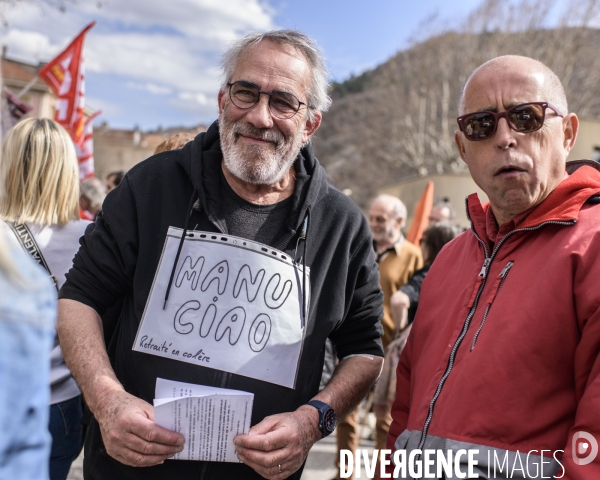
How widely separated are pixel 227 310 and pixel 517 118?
110cm

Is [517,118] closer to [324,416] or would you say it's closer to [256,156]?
[256,156]

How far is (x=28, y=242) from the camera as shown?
2623 millimetres

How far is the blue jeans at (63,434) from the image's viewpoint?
257 cm

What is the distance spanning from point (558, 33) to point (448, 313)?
1150 inches

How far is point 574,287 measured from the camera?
1.54 m

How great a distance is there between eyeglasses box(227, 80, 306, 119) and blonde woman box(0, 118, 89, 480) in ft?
3.50

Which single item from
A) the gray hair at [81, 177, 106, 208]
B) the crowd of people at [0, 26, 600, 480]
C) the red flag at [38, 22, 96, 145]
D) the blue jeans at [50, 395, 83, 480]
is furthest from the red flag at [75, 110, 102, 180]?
the crowd of people at [0, 26, 600, 480]

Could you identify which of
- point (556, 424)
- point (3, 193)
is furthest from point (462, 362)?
point (3, 193)

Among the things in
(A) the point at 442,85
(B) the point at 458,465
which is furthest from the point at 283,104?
(A) the point at 442,85

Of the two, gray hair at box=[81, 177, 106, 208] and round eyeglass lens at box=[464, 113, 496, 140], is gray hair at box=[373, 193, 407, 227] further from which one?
round eyeglass lens at box=[464, 113, 496, 140]

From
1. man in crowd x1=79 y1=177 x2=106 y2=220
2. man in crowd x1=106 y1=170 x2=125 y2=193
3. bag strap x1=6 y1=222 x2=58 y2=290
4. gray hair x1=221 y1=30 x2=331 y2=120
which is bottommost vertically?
bag strap x1=6 y1=222 x2=58 y2=290

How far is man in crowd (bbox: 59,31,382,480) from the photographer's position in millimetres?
1935

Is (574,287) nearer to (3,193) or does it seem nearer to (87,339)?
(87,339)

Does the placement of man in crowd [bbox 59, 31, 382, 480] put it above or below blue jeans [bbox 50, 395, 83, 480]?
above
